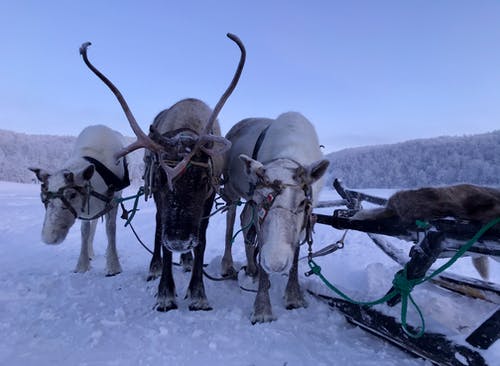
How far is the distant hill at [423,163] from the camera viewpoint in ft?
46.3

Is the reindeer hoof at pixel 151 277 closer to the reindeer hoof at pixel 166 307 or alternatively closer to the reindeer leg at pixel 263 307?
the reindeer hoof at pixel 166 307

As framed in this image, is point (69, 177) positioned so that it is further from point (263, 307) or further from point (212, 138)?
point (263, 307)

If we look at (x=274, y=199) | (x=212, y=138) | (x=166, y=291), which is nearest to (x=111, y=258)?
(x=166, y=291)

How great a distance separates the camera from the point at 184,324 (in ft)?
13.3

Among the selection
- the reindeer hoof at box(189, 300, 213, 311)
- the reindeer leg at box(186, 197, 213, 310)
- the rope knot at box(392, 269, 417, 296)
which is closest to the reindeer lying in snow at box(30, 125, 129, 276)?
the reindeer leg at box(186, 197, 213, 310)

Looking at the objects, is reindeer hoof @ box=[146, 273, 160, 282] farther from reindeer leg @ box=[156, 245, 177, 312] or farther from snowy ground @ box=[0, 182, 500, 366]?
reindeer leg @ box=[156, 245, 177, 312]

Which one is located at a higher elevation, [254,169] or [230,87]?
Result: [230,87]

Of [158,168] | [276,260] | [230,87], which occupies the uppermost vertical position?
[230,87]

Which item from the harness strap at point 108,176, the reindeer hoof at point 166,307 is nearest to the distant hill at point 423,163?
the harness strap at point 108,176

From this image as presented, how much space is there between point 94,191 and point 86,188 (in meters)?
0.26

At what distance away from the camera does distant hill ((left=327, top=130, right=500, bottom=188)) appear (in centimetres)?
1412

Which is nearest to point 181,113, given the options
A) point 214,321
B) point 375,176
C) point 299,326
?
point 214,321

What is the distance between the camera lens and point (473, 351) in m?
2.71

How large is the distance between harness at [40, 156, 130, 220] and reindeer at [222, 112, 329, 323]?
2320mm
